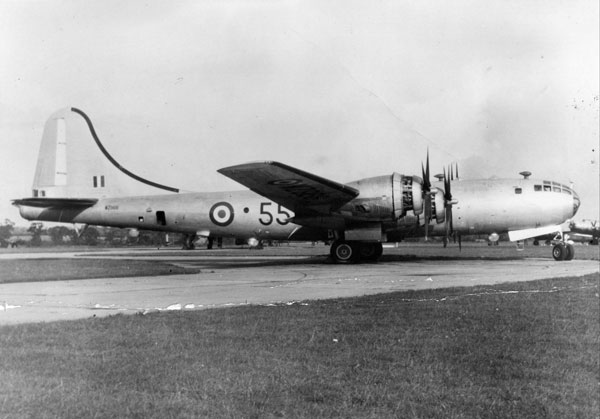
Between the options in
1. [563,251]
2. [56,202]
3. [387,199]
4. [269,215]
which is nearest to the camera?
[387,199]

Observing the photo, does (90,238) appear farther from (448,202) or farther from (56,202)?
(448,202)

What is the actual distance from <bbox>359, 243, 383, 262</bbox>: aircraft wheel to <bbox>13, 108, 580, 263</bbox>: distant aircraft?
4cm

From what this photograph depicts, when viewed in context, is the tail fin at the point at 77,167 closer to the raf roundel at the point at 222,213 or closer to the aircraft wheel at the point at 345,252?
the raf roundel at the point at 222,213

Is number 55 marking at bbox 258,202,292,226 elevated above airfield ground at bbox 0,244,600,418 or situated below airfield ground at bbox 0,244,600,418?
above

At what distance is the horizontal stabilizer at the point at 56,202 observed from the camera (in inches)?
983

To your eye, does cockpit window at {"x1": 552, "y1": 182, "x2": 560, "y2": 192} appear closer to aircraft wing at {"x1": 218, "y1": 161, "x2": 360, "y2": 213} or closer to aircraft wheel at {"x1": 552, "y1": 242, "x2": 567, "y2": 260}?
aircraft wheel at {"x1": 552, "y1": 242, "x2": 567, "y2": 260}

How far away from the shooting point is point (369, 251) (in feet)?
72.9

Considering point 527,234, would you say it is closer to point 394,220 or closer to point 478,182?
point 478,182

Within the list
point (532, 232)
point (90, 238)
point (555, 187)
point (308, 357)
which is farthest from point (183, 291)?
point (90, 238)

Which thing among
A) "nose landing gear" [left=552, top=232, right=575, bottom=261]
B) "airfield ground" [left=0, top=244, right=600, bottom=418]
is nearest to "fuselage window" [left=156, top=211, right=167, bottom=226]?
"airfield ground" [left=0, top=244, right=600, bottom=418]

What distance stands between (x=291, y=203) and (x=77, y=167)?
34.7 ft

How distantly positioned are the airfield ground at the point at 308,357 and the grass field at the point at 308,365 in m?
0.02

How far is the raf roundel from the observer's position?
24.7 m

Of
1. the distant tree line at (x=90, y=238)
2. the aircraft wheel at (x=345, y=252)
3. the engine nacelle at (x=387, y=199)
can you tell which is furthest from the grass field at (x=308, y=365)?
the distant tree line at (x=90, y=238)
